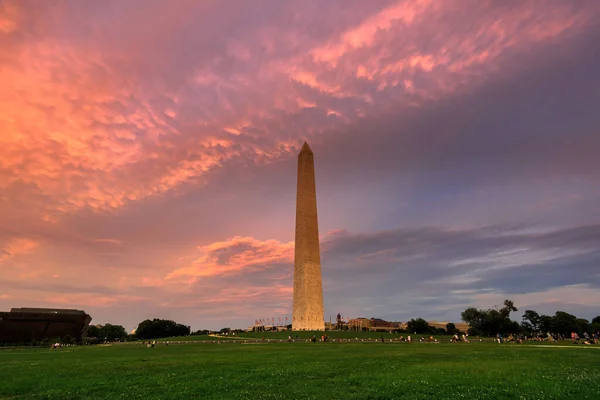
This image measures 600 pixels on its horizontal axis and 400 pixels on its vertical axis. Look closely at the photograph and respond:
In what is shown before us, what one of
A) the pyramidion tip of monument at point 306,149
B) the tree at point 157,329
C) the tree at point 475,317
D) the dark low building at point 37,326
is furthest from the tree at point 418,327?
the dark low building at point 37,326

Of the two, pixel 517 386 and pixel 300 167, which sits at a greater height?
pixel 300 167

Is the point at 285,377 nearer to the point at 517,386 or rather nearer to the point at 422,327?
the point at 517,386

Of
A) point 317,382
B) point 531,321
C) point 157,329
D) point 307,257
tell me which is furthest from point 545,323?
point 317,382

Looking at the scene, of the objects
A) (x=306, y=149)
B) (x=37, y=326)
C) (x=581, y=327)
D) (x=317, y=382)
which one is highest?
(x=306, y=149)

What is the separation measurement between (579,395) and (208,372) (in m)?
16.0

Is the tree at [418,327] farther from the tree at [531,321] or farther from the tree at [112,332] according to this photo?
the tree at [112,332]

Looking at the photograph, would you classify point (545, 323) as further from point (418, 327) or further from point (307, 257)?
point (307, 257)

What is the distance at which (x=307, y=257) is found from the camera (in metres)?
87.3

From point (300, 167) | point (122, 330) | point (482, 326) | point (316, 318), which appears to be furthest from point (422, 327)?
point (122, 330)

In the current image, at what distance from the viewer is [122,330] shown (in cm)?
13650

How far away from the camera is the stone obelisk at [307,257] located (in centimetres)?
8512

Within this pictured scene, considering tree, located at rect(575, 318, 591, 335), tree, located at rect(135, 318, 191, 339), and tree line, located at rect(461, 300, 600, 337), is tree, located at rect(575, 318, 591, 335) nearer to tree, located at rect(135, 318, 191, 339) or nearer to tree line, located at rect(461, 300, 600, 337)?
tree line, located at rect(461, 300, 600, 337)

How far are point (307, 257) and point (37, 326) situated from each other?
231 ft

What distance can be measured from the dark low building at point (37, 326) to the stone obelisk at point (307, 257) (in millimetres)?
56654
